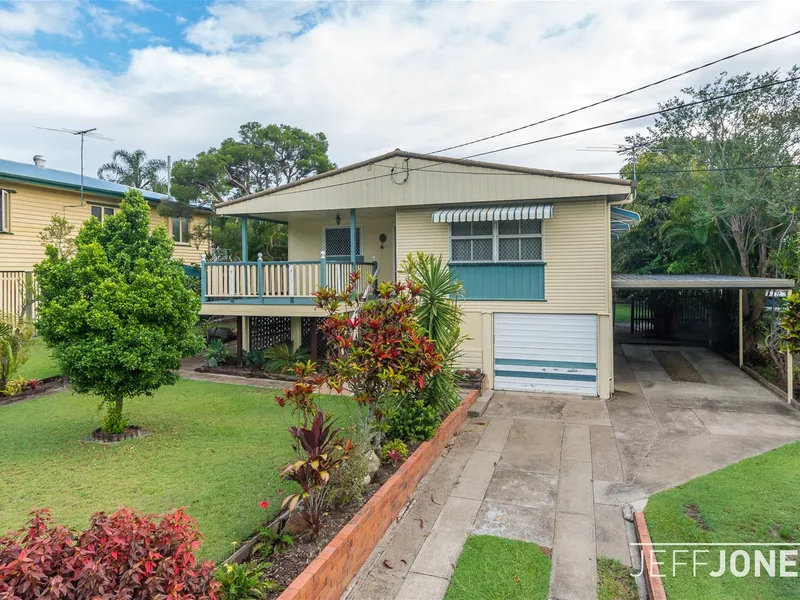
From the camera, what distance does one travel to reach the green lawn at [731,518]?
3.79 m

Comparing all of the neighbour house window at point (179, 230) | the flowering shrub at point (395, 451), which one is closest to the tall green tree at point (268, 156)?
the neighbour house window at point (179, 230)

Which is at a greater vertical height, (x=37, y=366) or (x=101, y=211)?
(x=101, y=211)

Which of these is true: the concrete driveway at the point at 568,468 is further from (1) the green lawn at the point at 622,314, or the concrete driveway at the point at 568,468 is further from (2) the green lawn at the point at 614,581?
(1) the green lawn at the point at 622,314

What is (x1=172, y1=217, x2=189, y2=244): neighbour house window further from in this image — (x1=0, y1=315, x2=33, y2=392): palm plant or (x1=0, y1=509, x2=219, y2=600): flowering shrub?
(x1=0, y1=509, x2=219, y2=600): flowering shrub

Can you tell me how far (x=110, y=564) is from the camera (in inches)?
104

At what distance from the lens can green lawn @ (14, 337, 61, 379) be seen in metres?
10.5

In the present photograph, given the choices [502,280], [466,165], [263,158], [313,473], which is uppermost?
[263,158]

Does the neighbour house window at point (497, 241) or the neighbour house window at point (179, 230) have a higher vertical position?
the neighbour house window at point (179, 230)

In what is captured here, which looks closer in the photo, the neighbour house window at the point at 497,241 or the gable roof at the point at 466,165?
the gable roof at the point at 466,165

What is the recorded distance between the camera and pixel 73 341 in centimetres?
623

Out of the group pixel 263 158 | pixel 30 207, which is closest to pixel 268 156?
pixel 263 158

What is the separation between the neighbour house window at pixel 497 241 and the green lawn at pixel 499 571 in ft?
23.8

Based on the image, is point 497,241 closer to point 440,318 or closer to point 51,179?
point 440,318

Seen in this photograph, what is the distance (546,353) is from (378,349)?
643cm
